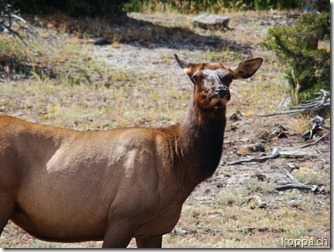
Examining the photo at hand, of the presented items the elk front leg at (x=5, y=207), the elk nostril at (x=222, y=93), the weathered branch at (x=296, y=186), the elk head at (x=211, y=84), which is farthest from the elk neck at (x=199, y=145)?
the weathered branch at (x=296, y=186)

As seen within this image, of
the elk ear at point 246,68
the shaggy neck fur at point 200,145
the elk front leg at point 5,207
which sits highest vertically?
the elk ear at point 246,68

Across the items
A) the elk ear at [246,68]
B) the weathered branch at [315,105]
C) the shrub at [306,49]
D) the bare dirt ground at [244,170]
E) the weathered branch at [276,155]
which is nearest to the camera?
the elk ear at [246,68]

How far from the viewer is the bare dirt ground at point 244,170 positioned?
30.4 ft

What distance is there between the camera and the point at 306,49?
13.5 meters

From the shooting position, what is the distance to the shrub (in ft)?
44.3

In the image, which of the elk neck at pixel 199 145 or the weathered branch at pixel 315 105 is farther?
the weathered branch at pixel 315 105

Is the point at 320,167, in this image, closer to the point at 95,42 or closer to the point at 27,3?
the point at 95,42

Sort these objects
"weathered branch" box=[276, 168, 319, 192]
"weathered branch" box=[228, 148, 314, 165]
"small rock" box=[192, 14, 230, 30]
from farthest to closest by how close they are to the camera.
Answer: "small rock" box=[192, 14, 230, 30] < "weathered branch" box=[228, 148, 314, 165] < "weathered branch" box=[276, 168, 319, 192]

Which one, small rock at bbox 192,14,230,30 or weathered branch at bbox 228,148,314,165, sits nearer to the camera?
weathered branch at bbox 228,148,314,165

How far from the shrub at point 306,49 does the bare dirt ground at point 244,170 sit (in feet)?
2.47

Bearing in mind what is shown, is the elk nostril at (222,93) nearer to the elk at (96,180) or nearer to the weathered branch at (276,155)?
the elk at (96,180)

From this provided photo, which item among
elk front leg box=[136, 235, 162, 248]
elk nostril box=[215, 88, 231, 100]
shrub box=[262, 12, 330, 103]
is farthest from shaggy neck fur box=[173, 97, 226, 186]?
shrub box=[262, 12, 330, 103]

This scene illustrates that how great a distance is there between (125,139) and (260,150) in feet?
17.4

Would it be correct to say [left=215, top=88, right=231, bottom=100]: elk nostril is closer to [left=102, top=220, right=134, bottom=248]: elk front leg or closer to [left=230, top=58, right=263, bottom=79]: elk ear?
[left=230, top=58, right=263, bottom=79]: elk ear
